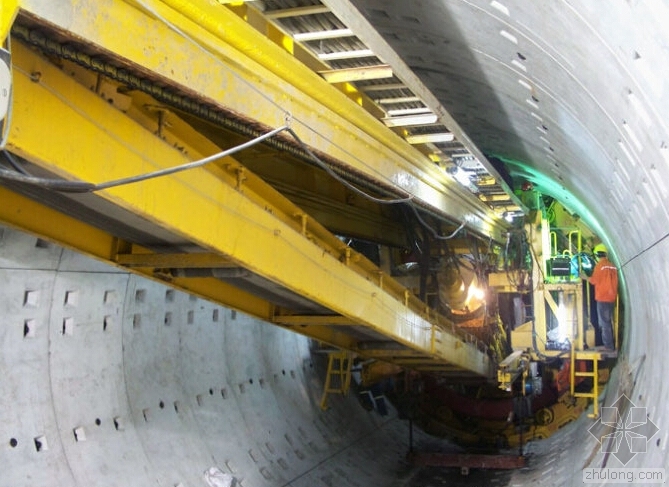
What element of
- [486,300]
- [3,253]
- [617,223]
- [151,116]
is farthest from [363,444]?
[151,116]

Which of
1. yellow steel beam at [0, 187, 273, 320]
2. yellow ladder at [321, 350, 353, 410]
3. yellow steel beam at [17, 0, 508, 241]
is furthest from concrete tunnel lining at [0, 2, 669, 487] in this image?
yellow steel beam at [17, 0, 508, 241]

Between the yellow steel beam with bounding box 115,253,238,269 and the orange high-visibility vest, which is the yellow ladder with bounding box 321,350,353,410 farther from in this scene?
the yellow steel beam with bounding box 115,253,238,269

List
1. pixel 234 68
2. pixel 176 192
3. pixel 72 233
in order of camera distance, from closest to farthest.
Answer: pixel 234 68 < pixel 176 192 < pixel 72 233

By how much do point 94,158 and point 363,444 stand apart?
8.54 metres

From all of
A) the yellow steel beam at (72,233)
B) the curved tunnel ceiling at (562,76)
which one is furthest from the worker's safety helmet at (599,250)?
the yellow steel beam at (72,233)

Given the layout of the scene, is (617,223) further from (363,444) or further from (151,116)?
(363,444)

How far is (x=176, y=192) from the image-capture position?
343 centimetres

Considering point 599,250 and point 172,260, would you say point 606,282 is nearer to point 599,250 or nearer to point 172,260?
point 599,250

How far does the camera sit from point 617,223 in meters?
6.37

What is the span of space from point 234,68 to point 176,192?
681 millimetres

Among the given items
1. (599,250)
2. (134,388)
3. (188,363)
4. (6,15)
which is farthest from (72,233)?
(599,250)

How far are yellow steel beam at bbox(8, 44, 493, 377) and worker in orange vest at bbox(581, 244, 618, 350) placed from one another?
16.0 feet

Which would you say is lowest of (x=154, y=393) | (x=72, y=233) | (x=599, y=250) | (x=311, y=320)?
(x=154, y=393)

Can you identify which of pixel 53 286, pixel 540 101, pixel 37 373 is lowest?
pixel 37 373
